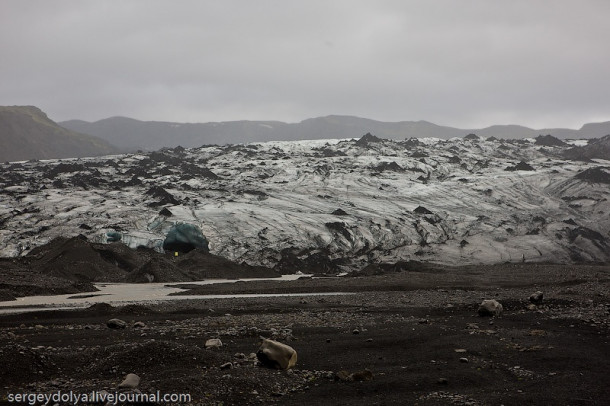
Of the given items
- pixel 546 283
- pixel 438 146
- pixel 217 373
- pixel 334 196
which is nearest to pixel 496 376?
pixel 217 373

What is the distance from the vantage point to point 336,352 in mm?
12023

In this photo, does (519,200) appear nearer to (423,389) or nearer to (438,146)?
(438,146)

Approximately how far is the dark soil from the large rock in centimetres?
24

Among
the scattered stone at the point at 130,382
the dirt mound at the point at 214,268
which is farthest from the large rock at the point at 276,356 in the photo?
the dirt mound at the point at 214,268

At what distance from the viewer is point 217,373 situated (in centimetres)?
966

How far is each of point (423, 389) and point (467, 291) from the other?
1893 centimetres

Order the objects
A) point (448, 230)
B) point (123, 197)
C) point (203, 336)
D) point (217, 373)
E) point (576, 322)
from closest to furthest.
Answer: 1. point (217, 373)
2. point (203, 336)
3. point (576, 322)
4. point (448, 230)
5. point (123, 197)

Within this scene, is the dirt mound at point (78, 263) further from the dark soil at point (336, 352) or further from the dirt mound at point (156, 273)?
the dark soil at point (336, 352)

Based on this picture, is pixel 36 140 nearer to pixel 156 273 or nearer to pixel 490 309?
pixel 156 273

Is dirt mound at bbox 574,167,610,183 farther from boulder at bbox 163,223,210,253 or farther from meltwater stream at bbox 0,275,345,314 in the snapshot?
meltwater stream at bbox 0,275,345,314

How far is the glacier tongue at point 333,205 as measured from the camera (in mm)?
50625

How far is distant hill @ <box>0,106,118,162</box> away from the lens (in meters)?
138

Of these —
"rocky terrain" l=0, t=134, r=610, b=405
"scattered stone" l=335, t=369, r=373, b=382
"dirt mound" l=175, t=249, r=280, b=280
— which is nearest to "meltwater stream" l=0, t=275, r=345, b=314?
"rocky terrain" l=0, t=134, r=610, b=405

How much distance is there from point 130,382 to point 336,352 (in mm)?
4726
